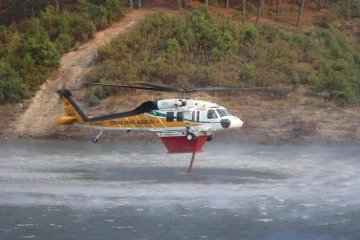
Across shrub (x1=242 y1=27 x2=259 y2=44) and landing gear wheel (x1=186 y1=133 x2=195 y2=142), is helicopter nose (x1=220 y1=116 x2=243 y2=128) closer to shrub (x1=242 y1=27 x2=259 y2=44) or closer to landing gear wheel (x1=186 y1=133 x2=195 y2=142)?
landing gear wheel (x1=186 y1=133 x2=195 y2=142)

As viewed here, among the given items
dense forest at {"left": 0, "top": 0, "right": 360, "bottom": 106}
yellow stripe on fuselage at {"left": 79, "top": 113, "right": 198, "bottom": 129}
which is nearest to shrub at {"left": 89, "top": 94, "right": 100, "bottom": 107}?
dense forest at {"left": 0, "top": 0, "right": 360, "bottom": 106}

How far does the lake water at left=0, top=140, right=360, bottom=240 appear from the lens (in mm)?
23812

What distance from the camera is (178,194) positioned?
29281mm

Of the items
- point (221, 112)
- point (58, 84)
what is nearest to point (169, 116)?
point (221, 112)

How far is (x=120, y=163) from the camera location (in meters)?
37.6

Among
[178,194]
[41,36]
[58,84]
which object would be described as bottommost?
[58,84]

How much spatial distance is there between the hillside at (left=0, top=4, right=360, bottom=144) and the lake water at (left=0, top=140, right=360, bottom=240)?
331cm

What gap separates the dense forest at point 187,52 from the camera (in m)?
54.4

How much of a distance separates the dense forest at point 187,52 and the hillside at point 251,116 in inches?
46.3

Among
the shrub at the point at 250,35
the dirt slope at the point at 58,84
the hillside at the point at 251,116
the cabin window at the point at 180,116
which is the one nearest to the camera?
the cabin window at the point at 180,116

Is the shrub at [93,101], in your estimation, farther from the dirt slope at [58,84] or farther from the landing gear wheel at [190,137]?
the landing gear wheel at [190,137]

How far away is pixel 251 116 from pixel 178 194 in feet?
66.8

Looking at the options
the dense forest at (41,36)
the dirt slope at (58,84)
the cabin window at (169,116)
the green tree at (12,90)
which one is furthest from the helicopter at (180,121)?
the dense forest at (41,36)

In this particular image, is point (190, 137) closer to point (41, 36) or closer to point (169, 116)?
point (169, 116)
